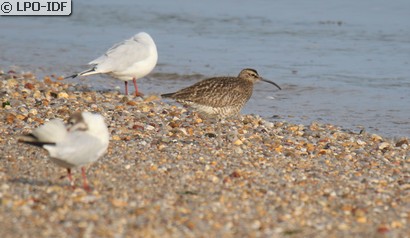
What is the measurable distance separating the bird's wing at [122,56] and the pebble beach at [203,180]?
82cm

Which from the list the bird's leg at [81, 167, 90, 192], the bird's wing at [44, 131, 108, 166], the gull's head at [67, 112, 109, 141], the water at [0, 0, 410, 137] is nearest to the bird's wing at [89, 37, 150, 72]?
the water at [0, 0, 410, 137]

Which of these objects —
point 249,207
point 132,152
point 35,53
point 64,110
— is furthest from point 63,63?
point 249,207

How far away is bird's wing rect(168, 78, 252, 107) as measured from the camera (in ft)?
35.2

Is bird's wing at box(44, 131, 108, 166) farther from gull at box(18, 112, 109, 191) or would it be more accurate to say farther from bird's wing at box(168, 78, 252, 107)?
bird's wing at box(168, 78, 252, 107)

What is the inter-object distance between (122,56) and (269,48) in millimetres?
5873

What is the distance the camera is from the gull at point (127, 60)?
1224cm

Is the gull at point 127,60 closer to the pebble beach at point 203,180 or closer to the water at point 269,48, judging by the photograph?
the pebble beach at point 203,180

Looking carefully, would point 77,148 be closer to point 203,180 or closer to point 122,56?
point 203,180

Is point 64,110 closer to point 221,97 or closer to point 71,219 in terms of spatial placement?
point 221,97

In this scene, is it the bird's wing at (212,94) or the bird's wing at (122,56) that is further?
the bird's wing at (122,56)

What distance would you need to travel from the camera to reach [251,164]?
8336mm

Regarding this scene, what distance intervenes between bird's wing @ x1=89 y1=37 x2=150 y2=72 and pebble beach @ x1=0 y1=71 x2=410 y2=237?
0.82 metres

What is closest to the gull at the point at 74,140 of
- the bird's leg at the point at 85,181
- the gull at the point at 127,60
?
the bird's leg at the point at 85,181

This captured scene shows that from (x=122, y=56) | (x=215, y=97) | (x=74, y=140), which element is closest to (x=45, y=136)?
(x=74, y=140)
